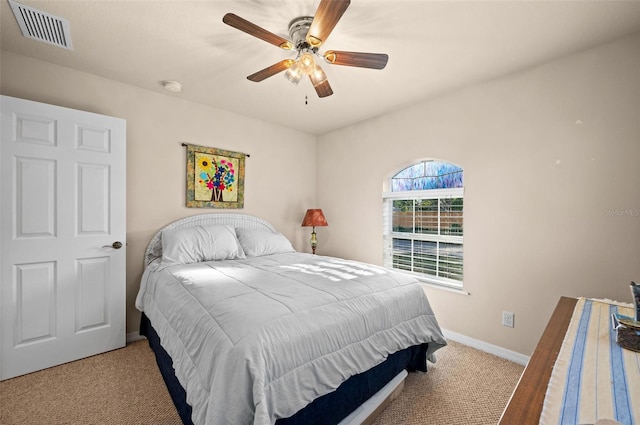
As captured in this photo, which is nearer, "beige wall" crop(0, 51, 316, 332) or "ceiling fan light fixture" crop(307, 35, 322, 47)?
"ceiling fan light fixture" crop(307, 35, 322, 47)

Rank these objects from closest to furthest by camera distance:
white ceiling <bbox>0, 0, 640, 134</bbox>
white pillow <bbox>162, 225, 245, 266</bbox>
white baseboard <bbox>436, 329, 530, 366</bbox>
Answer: white ceiling <bbox>0, 0, 640, 134</bbox> < white baseboard <bbox>436, 329, 530, 366</bbox> < white pillow <bbox>162, 225, 245, 266</bbox>

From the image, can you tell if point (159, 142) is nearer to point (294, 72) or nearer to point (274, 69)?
point (274, 69)

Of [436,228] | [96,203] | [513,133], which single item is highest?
[513,133]

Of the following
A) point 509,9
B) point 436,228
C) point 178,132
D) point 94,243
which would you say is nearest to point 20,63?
point 178,132

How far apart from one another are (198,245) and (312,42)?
2.10 metres

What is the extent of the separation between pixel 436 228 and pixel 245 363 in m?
2.55

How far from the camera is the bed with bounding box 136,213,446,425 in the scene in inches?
48.1

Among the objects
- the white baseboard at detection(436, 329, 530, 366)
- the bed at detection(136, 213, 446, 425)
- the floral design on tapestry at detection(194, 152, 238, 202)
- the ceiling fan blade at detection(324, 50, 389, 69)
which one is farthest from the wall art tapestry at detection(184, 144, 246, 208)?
the white baseboard at detection(436, 329, 530, 366)

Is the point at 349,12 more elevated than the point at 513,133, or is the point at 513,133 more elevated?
the point at 349,12

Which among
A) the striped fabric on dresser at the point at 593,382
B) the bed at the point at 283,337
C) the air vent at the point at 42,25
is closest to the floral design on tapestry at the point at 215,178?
the bed at the point at 283,337

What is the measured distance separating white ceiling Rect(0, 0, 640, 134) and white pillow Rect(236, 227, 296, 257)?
155cm

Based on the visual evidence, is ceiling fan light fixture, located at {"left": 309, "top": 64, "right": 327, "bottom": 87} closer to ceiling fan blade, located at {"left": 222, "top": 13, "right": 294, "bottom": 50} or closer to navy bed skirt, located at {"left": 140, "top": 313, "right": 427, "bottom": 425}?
ceiling fan blade, located at {"left": 222, "top": 13, "right": 294, "bottom": 50}

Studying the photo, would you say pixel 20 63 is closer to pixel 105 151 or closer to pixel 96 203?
pixel 105 151

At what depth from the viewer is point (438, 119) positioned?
2.96 m
